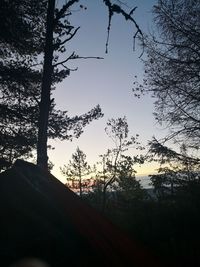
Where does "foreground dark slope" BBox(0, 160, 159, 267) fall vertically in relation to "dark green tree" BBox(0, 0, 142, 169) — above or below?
below

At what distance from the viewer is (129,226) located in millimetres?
18000

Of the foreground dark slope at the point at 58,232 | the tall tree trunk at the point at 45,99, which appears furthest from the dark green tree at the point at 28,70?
the foreground dark slope at the point at 58,232

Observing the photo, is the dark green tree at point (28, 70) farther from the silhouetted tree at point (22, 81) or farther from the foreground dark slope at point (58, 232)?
the foreground dark slope at point (58, 232)

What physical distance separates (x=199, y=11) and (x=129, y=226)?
10.0 m

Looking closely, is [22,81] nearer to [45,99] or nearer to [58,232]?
[45,99]

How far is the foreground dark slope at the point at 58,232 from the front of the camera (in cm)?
367

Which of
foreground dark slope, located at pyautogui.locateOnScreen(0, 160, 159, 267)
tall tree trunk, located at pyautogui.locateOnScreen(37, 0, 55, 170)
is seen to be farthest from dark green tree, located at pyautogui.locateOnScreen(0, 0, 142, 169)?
foreground dark slope, located at pyautogui.locateOnScreen(0, 160, 159, 267)

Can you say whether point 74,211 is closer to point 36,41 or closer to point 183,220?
point 36,41

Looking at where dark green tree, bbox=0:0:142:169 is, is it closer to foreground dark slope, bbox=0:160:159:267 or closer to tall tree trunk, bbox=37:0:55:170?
tall tree trunk, bbox=37:0:55:170

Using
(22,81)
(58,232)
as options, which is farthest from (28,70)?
(58,232)

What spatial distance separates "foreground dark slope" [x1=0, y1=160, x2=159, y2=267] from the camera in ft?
12.0

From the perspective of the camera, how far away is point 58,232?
389 cm

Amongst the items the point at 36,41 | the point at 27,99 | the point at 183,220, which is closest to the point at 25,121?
the point at 27,99

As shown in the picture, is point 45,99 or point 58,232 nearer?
point 58,232
